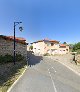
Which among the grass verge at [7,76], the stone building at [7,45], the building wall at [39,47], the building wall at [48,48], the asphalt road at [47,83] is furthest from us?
the building wall at [39,47]

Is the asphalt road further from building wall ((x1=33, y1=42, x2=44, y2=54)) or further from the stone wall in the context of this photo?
building wall ((x1=33, y1=42, x2=44, y2=54))

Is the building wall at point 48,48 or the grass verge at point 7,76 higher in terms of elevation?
the building wall at point 48,48

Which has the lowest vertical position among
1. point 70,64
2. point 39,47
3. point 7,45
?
point 70,64

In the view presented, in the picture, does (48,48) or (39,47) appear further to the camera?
(39,47)

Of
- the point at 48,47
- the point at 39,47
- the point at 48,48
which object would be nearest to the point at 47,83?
the point at 48,48

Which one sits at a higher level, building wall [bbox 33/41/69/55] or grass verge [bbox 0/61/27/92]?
building wall [bbox 33/41/69/55]

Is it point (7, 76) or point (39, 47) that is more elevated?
point (39, 47)

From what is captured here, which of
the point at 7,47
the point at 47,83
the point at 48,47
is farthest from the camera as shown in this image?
the point at 48,47

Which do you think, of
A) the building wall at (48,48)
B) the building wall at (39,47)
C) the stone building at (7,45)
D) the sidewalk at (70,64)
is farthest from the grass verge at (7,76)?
the building wall at (39,47)

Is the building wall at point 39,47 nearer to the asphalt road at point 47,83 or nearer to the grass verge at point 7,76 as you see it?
the asphalt road at point 47,83

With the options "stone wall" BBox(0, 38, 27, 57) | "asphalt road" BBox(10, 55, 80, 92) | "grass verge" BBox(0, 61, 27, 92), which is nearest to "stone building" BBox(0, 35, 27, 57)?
"stone wall" BBox(0, 38, 27, 57)

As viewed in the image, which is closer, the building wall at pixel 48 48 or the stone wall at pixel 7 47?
the stone wall at pixel 7 47

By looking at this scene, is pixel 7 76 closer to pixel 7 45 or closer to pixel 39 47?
pixel 7 45

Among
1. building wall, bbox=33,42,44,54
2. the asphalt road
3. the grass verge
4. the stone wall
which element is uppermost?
building wall, bbox=33,42,44,54
